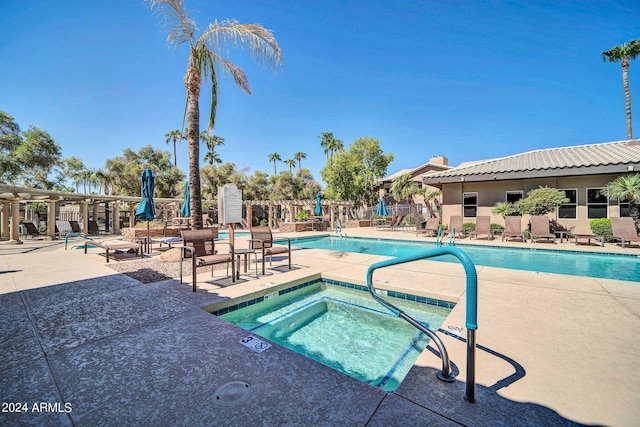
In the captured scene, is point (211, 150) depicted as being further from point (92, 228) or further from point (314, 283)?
point (314, 283)

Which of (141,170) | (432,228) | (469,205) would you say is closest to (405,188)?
(469,205)

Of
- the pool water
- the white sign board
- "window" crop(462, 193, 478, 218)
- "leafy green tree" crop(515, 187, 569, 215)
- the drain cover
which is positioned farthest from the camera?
"window" crop(462, 193, 478, 218)

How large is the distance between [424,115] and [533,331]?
97.2 ft

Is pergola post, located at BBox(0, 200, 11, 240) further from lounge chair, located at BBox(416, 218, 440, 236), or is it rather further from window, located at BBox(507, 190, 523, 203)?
window, located at BBox(507, 190, 523, 203)

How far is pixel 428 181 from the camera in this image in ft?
50.6

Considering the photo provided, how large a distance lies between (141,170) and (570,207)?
126ft

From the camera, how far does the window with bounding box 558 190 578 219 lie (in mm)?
12805

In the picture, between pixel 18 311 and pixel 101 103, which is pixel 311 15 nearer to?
pixel 18 311

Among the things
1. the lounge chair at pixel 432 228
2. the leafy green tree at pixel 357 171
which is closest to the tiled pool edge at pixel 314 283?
the lounge chair at pixel 432 228

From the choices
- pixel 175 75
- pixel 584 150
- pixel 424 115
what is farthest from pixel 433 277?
pixel 424 115

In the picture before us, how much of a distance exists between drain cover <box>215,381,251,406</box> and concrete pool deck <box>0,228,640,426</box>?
1 cm

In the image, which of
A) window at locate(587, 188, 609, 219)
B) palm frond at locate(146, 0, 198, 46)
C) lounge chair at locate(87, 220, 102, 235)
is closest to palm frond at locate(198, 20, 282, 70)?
palm frond at locate(146, 0, 198, 46)

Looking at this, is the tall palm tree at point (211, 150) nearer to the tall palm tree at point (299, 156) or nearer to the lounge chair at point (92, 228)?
the tall palm tree at point (299, 156)

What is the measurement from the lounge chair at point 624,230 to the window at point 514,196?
3.82 metres
